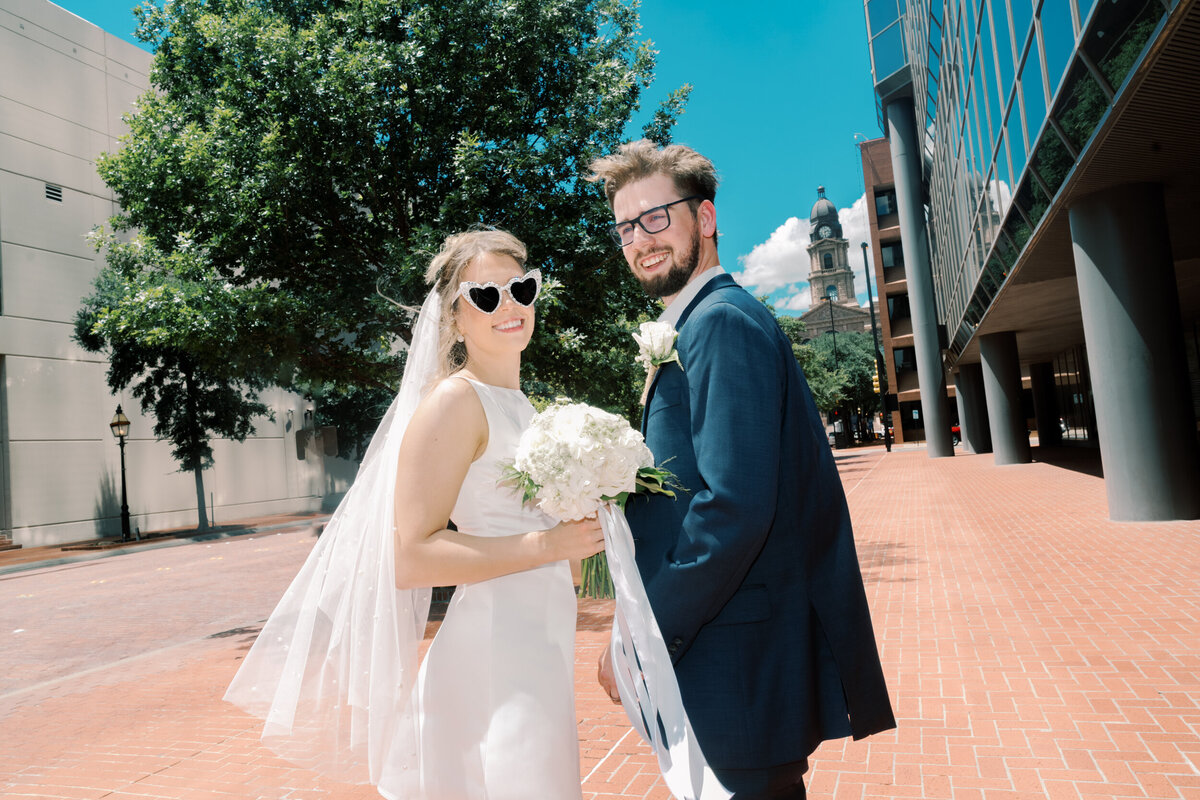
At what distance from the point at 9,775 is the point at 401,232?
249 inches

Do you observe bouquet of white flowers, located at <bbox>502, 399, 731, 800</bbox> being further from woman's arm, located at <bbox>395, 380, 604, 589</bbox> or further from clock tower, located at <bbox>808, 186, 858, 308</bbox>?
clock tower, located at <bbox>808, 186, 858, 308</bbox>

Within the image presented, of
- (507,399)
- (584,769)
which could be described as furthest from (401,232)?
(507,399)

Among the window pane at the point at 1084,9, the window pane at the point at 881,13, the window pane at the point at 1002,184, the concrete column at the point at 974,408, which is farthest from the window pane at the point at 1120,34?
the window pane at the point at 881,13

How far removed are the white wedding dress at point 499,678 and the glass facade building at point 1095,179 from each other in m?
6.66

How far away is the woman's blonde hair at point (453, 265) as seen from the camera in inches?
100

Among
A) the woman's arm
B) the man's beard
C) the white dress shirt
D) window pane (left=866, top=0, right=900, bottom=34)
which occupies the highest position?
window pane (left=866, top=0, right=900, bottom=34)

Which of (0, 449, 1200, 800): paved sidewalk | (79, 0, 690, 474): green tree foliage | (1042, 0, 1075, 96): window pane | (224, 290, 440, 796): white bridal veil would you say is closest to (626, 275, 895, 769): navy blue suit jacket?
(224, 290, 440, 796): white bridal veil

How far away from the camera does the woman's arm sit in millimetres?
2098

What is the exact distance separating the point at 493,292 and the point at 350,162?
6904mm

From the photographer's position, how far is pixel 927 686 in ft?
16.6

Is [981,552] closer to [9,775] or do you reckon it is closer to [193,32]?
[9,775]

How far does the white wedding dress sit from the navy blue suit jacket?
452mm

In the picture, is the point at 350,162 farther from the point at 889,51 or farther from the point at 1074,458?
the point at 889,51

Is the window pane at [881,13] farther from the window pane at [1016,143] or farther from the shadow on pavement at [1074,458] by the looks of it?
the window pane at [1016,143]
